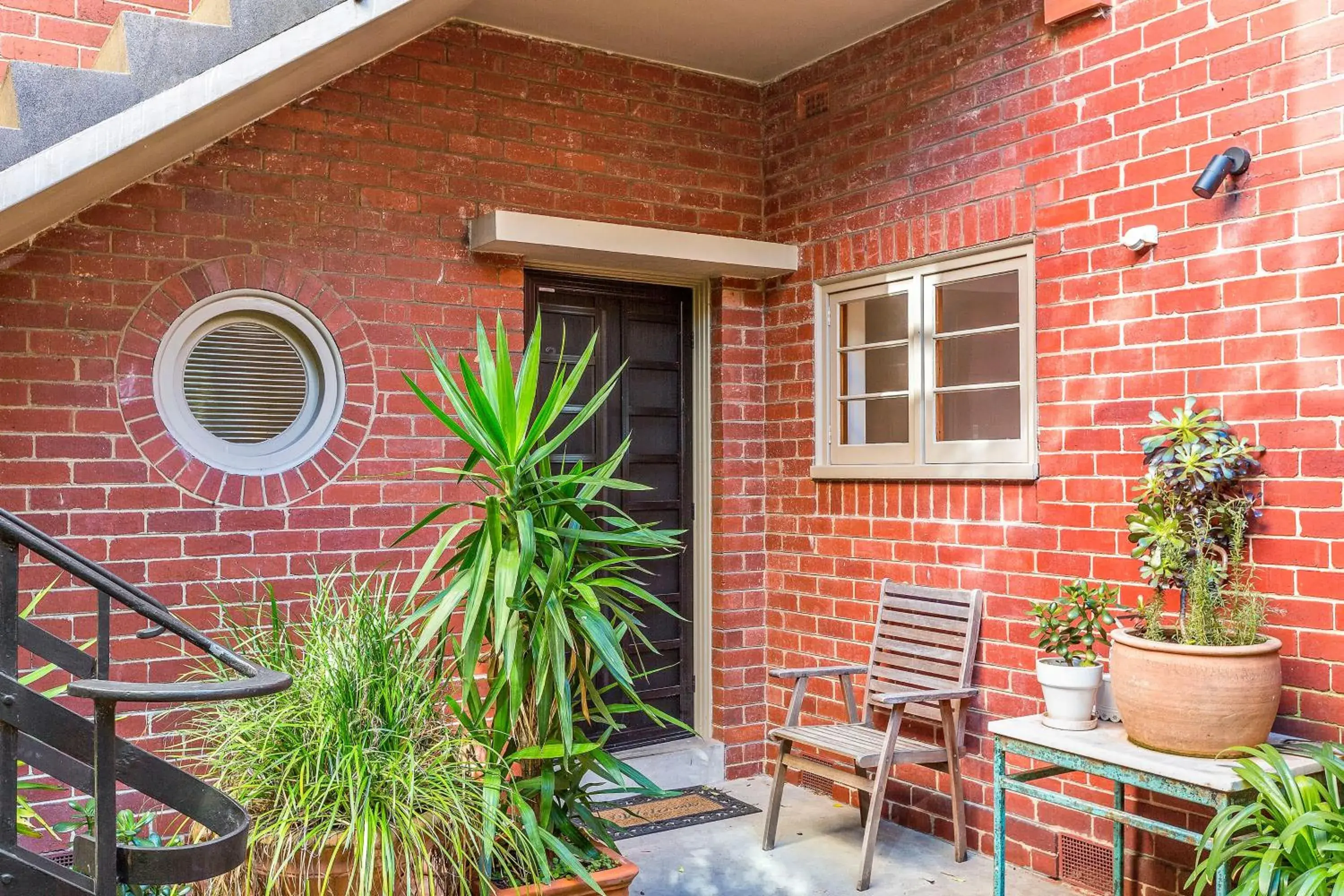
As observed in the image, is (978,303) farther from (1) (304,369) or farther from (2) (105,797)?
(2) (105,797)

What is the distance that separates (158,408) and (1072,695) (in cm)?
324

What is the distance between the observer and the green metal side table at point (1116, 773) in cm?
263

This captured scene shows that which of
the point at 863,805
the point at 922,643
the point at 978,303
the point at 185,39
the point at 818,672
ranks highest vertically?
the point at 185,39

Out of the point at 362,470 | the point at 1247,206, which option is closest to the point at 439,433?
the point at 362,470

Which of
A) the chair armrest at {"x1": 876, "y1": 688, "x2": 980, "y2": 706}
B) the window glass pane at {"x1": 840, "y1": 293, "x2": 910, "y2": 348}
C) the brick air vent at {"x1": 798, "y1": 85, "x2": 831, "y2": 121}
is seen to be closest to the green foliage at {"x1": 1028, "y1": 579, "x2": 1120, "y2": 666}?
the chair armrest at {"x1": 876, "y1": 688, "x2": 980, "y2": 706}

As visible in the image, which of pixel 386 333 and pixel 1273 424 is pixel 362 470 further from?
pixel 1273 424

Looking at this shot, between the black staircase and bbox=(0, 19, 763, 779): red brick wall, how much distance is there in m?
1.58

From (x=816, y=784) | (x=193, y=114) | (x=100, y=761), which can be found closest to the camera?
(x=100, y=761)

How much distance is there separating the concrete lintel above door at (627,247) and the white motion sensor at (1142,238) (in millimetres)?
1758

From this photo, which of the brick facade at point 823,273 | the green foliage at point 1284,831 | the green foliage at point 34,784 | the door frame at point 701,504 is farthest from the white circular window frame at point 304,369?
the green foliage at point 1284,831

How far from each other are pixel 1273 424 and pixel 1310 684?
2.46ft

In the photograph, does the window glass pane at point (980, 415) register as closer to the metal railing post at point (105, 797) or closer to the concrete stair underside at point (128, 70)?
the concrete stair underside at point (128, 70)

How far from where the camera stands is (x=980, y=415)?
415 centimetres

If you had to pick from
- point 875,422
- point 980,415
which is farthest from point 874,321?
point 980,415
